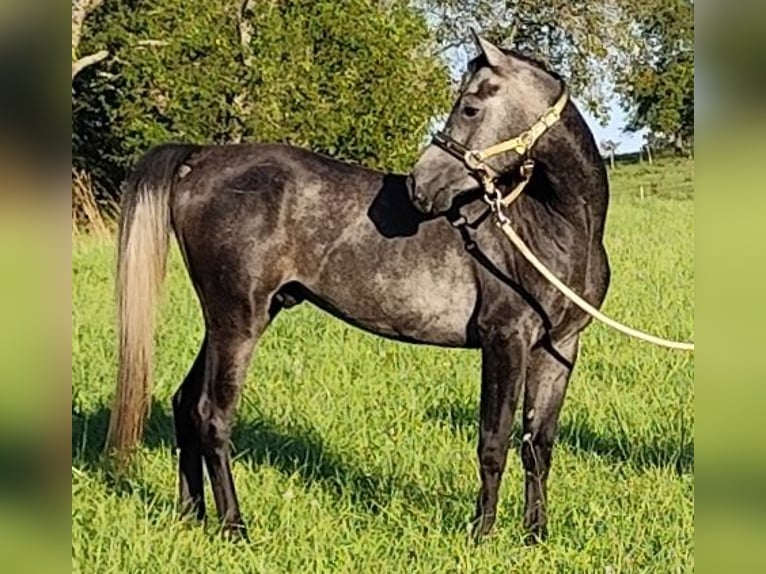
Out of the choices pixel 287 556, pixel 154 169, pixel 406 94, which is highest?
pixel 406 94

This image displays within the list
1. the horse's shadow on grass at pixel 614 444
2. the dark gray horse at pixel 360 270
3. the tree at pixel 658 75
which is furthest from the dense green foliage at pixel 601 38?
the dark gray horse at pixel 360 270

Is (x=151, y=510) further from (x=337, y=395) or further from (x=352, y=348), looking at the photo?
(x=352, y=348)

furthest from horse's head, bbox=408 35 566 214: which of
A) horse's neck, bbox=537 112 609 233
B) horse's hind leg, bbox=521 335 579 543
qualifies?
horse's hind leg, bbox=521 335 579 543

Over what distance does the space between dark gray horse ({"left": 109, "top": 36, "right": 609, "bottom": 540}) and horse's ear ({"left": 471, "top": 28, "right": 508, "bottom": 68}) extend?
0.07 m

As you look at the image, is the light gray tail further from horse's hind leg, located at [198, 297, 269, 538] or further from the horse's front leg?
the horse's front leg

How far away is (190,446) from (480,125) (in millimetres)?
1564

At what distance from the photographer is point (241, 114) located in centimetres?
1146

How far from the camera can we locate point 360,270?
347 cm

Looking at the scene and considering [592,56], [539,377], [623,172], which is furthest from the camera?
[623,172]

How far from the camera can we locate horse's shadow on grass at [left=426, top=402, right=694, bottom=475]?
4.20 m

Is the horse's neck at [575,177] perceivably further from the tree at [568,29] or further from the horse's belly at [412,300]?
the tree at [568,29]

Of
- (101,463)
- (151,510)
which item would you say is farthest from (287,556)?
(101,463)

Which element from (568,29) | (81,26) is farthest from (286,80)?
(568,29)
